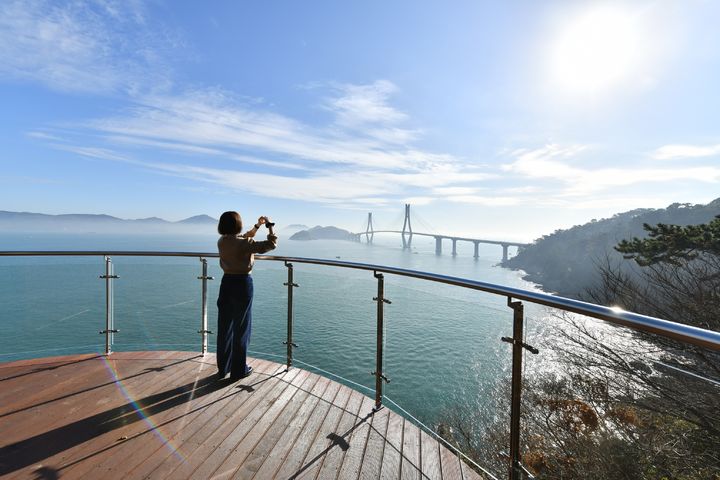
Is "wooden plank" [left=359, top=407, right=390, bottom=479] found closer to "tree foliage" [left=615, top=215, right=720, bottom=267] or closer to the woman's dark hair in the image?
the woman's dark hair

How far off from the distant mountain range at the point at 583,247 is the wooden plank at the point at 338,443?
113 ft

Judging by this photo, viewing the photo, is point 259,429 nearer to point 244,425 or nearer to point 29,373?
point 244,425

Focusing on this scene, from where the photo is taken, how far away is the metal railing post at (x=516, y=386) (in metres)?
1.25

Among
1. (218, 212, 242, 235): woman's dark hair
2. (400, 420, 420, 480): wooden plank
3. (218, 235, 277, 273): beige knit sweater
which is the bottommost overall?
(400, 420, 420, 480): wooden plank

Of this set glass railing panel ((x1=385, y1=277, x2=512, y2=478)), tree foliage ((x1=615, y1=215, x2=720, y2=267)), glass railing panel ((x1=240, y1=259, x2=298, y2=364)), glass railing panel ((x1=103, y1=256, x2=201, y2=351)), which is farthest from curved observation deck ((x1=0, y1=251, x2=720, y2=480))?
glass railing panel ((x1=240, y1=259, x2=298, y2=364))

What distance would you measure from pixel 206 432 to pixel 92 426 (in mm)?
626

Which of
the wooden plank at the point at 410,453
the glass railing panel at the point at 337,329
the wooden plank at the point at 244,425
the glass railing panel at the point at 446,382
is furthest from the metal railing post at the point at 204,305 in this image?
the glass railing panel at the point at 337,329

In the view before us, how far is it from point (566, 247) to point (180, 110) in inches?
2118

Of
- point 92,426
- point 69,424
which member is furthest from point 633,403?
point 69,424

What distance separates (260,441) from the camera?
1639mm

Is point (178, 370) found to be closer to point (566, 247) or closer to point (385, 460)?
point (385, 460)

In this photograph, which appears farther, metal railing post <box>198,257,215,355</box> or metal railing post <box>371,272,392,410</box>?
metal railing post <box>198,257,215,355</box>

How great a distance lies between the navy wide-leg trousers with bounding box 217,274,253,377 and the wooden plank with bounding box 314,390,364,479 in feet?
2.89

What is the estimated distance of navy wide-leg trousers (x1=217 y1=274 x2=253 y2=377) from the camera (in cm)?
232
